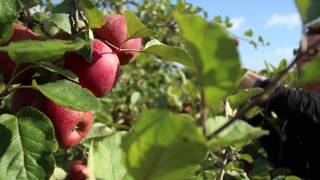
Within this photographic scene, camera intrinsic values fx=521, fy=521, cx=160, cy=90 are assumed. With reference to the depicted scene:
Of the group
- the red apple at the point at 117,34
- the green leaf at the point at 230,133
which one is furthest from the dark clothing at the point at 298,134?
the green leaf at the point at 230,133

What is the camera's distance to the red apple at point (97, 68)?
3.02 ft

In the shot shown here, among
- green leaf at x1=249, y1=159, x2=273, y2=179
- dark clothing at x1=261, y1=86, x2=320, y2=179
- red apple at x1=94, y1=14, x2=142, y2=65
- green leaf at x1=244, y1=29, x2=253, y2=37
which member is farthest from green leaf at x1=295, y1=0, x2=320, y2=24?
green leaf at x1=244, y1=29, x2=253, y2=37

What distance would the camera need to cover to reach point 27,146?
815 mm

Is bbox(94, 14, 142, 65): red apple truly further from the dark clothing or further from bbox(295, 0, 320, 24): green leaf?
the dark clothing

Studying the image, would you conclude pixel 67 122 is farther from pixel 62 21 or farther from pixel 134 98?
pixel 134 98

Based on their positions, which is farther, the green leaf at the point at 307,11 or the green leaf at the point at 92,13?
the green leaf at the point at 92,13

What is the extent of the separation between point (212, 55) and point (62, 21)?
0.54m

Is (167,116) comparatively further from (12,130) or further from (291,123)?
(291,123)

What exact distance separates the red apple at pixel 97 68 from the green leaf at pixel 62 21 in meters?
0.05

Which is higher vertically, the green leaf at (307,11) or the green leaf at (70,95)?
the green leaf at (307,11)

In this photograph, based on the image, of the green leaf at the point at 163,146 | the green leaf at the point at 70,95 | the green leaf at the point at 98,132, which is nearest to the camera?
the green leaf at the point at 163,146

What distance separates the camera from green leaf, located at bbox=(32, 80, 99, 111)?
29.6 inches

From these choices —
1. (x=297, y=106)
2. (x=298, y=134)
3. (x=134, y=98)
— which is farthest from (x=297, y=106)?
(x=134, y=98)

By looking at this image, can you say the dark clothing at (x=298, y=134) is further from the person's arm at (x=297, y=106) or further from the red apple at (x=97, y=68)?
the red apple at (x=97, y=68)
